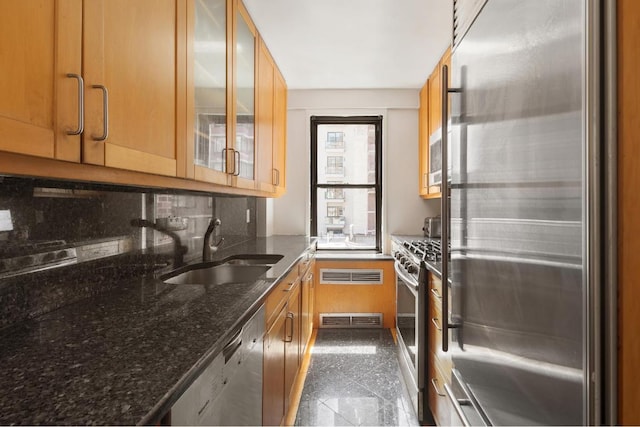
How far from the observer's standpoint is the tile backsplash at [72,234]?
3.28 feet

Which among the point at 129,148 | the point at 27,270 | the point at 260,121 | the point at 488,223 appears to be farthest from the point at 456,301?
the point at 260,121

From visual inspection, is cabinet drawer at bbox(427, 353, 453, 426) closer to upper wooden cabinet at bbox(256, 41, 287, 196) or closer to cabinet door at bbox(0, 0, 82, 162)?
upper wooden cabinet at bbox(256, 41, 287, 196)

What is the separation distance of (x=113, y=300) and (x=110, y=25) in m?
0.86

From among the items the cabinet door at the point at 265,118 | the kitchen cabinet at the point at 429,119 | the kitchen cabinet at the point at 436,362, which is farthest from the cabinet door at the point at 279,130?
the kitchen cabinet at the point at 436,362

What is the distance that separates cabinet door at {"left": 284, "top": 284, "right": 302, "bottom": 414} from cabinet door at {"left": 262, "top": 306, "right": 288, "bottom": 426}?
0.10m

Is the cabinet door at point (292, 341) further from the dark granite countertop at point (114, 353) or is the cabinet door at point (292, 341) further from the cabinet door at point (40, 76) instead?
the cabinet door at point (40, 76)

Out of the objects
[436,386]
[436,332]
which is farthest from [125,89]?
[436,386]

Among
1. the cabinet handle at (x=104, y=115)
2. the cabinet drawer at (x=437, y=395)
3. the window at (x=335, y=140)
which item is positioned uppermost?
the window at (x=335, y=140)

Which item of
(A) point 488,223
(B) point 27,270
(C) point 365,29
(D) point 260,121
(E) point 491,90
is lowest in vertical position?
(B) point 27,270

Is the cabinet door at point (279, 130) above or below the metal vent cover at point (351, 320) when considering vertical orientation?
above

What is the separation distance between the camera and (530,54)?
764mm

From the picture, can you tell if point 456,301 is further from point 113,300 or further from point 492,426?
point 113,300

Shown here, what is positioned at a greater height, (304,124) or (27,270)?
(304,124)

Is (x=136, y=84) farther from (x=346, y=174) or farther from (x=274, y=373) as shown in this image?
(x=346, y=174)
